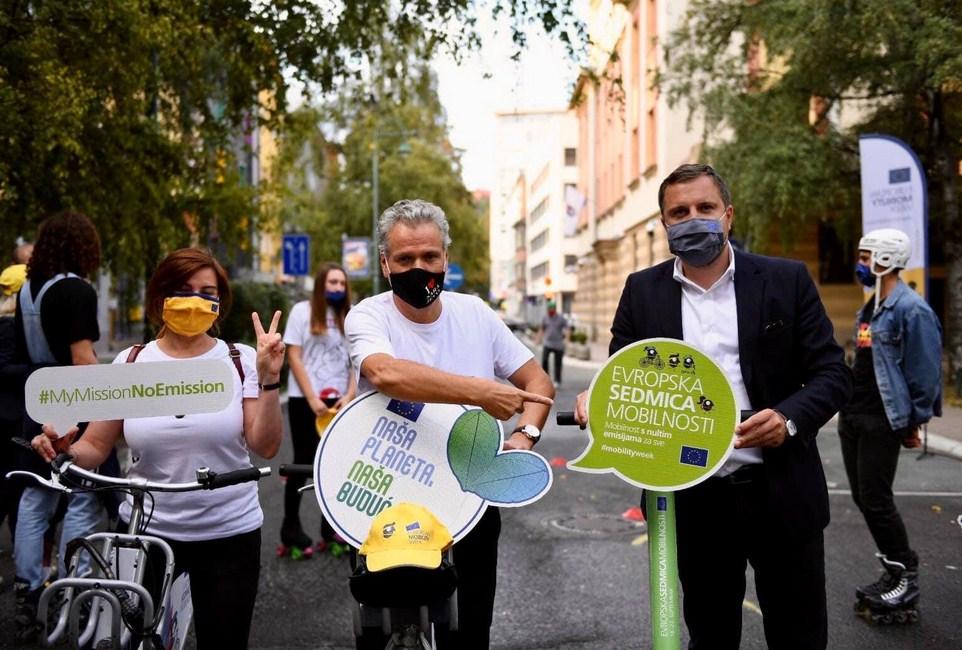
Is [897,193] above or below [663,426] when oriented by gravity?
above

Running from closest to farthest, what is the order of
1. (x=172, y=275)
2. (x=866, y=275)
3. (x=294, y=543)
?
1. (x=172, y=275)
2. (x=866, y=275)
3. (x=294, y=543)

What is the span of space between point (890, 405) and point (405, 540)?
3.30 metres

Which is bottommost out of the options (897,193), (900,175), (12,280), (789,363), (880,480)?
(880,480)

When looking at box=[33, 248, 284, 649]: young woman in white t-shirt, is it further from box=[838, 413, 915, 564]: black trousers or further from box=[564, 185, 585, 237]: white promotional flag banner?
box=[564, 185, 585, 237]: white promotional flag banner

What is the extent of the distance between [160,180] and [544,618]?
7.82 m

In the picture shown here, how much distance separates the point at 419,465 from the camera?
105 inches

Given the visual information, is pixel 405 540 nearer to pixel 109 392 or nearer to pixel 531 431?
pixel 531 431

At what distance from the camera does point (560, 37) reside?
30.3ft

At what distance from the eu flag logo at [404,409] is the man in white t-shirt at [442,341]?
5 cm

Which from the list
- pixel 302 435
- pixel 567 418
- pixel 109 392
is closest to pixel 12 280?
pixel 302 435

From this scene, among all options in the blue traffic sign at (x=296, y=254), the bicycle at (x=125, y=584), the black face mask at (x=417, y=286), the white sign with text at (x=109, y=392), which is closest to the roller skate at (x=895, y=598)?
the black face mask at (x=417, y=286)

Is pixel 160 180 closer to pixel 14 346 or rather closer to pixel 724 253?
pixel 14 346

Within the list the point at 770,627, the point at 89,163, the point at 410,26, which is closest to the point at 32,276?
the point at 770,627

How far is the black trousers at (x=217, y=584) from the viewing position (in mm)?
3188
